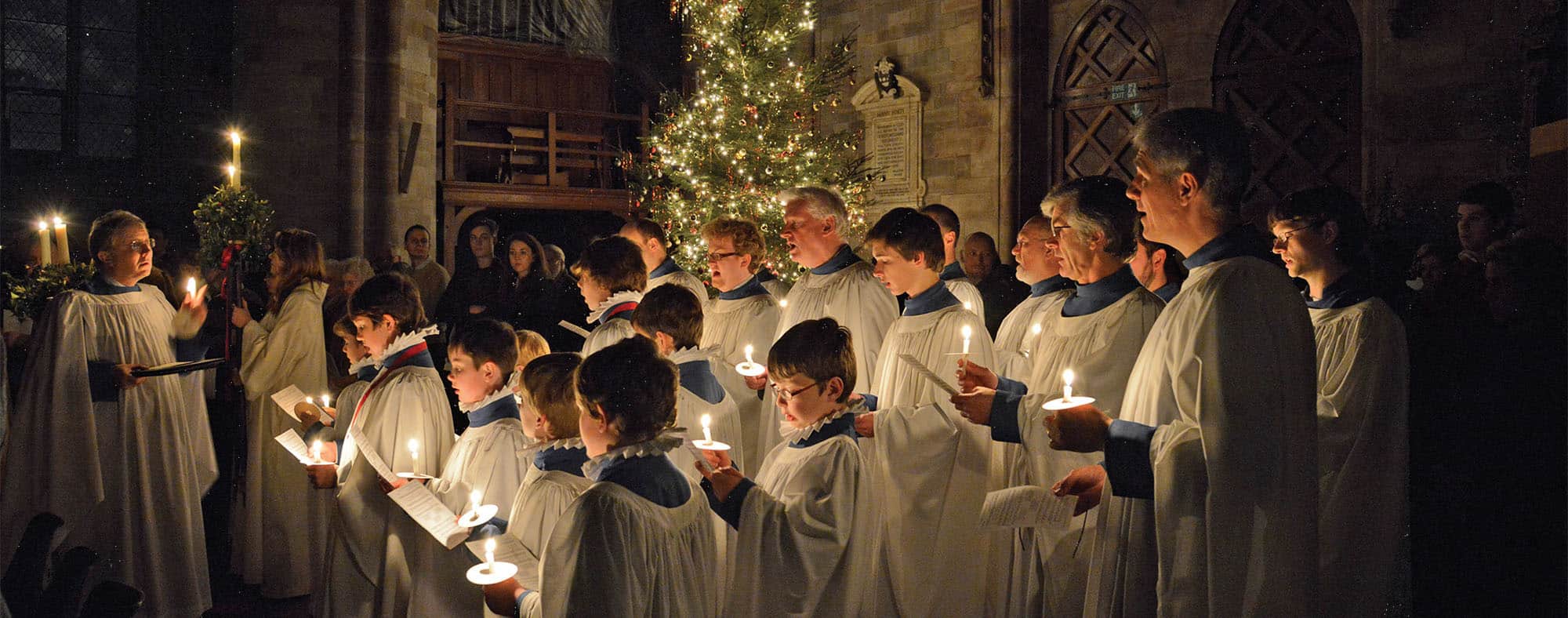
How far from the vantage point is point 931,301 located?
4.37 meters

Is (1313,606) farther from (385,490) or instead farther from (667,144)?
(667,144)

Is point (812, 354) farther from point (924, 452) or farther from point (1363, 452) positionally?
point (1363, 452)

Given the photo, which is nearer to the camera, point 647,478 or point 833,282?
point 647,478

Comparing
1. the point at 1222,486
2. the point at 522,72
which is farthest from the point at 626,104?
the point at 1222,486

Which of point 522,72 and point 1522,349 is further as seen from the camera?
point 522,72

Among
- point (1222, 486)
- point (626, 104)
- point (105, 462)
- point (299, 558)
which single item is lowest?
point (299, 558)

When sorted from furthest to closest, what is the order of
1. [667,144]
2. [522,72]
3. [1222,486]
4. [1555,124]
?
[522,72]
[667,144]
[1555,124]
[1222,486]

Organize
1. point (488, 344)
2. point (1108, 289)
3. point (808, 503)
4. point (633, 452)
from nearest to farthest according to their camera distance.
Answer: point (633, 452) → point (808, 503) → point (1108, 289) → point (488, 344)

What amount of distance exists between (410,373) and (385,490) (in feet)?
1.49

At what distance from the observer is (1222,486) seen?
236 cm

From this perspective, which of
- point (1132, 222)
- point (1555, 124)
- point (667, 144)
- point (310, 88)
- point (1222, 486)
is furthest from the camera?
point (310, 88)

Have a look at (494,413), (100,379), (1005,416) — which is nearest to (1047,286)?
(1005,416)

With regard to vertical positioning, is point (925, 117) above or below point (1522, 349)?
above

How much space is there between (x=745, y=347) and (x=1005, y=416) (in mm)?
2411
